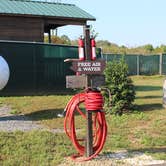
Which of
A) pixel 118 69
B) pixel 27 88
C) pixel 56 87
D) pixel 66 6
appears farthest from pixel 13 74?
pixel 66 6

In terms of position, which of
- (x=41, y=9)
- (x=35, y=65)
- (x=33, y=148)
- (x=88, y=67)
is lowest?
(x=33, y=148)

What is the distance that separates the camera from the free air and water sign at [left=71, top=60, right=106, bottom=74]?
7.51 meters

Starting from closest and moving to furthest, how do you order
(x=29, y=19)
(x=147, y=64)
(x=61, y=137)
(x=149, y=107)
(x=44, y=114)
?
(x=61, y=137) → (x=44, y=114) → (x=149, y=107) → (x=29, y=19) → (x=147, y=64)

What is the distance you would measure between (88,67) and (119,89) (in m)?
4.97

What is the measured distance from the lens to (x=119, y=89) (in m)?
12.5

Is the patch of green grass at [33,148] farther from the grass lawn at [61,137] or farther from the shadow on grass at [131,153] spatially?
the shadow on grass at [131,153]

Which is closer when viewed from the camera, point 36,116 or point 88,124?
point 88,124

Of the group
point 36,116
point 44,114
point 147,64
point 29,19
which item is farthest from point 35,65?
point 147,64

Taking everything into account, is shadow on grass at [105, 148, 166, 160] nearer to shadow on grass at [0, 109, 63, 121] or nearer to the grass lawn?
the grass lawn

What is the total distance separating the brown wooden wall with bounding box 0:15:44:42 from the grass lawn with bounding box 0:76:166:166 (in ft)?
19.6

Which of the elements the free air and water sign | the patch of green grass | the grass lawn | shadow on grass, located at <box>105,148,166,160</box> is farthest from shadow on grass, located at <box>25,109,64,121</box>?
the free air and water sign

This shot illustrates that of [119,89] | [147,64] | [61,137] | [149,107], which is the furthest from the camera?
[147,64]

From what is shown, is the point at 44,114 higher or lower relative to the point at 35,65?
lower

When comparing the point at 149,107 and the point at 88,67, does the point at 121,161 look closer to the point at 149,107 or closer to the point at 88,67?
the point at 88,67
